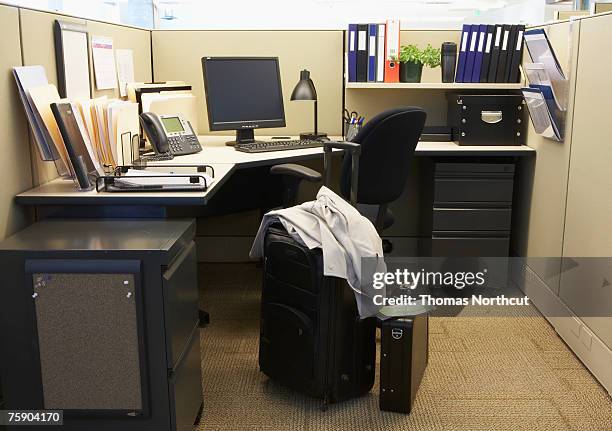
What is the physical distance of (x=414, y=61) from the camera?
10.6ft

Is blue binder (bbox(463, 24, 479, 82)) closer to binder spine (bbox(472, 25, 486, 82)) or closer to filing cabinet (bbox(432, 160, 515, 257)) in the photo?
binder spine (bbox(472, 25, 486, 82))

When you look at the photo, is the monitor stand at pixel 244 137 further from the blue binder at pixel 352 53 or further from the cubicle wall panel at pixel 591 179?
the cubicle wall panel at pixel 591 179

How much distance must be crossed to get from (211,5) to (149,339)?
5.39 metres

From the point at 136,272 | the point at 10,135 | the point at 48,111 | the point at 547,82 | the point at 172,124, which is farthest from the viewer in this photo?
the point at 172,124

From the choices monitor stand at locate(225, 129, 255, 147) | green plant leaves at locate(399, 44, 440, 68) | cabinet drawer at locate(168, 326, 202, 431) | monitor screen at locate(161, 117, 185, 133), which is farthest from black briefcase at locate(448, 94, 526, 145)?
cabinet drawer at locate(168, 326, 202, 431)

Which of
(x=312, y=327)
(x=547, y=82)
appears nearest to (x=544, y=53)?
(x=547, y=82)

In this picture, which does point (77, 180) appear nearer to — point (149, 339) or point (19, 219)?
point (19, 219)

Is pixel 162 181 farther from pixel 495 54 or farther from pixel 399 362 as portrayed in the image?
pixel 495 54

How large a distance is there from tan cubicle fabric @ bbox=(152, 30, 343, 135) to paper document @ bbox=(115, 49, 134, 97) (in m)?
0.38

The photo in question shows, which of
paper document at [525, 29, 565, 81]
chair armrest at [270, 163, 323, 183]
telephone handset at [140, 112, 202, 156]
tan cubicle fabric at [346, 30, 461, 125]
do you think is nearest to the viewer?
chair armrest at [270, 163, 323, 183]

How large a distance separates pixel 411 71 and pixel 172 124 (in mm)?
1168

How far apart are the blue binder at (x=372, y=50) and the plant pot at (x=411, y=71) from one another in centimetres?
14

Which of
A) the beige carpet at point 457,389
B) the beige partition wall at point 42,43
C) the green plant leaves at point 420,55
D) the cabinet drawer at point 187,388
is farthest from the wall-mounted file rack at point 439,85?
the cabinet drawer at point 187,388

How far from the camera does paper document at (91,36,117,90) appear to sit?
2604 mm
